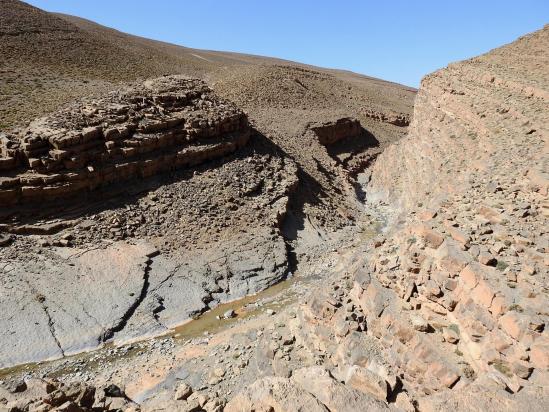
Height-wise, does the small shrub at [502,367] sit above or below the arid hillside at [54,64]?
below

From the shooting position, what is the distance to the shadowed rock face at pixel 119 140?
18.2m

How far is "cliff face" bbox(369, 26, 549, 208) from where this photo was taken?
14953mm

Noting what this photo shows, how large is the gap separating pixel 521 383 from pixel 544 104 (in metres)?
15.2

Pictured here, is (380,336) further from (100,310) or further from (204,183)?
(204,183)

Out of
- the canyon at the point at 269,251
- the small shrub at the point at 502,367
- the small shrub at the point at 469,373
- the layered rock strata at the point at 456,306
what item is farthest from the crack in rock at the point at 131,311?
the small shrub at the point at 502,367

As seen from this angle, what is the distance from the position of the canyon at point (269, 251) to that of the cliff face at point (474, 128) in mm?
145

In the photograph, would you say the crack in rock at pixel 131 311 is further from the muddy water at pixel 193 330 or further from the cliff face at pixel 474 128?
the cliff face at pixel 474 128

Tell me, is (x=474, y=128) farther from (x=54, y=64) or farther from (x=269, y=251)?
(x=54, y=64)

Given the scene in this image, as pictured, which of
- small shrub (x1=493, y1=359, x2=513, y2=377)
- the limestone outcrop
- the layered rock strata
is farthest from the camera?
the limestone outcrop

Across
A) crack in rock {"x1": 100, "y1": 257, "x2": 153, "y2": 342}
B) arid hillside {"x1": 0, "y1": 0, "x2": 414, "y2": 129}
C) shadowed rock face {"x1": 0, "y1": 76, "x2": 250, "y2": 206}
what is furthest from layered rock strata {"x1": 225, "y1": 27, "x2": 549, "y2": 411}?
arid hillside {"x1": 0, "y1": 0, "x2": 414, "y2": 129}

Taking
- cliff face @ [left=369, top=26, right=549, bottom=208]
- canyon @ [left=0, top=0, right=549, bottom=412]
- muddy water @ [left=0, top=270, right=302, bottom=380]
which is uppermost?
cliff face @ [left=369, top=26, right=549, bottom=208]

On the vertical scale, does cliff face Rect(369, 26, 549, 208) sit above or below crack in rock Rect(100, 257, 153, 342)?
above

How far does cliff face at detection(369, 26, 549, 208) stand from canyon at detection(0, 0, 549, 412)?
0.15m

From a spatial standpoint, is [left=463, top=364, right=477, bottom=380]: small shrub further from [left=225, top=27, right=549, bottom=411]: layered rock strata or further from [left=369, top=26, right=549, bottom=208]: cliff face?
[left=369, top=26, right=549, bottom=208]: cliff face
